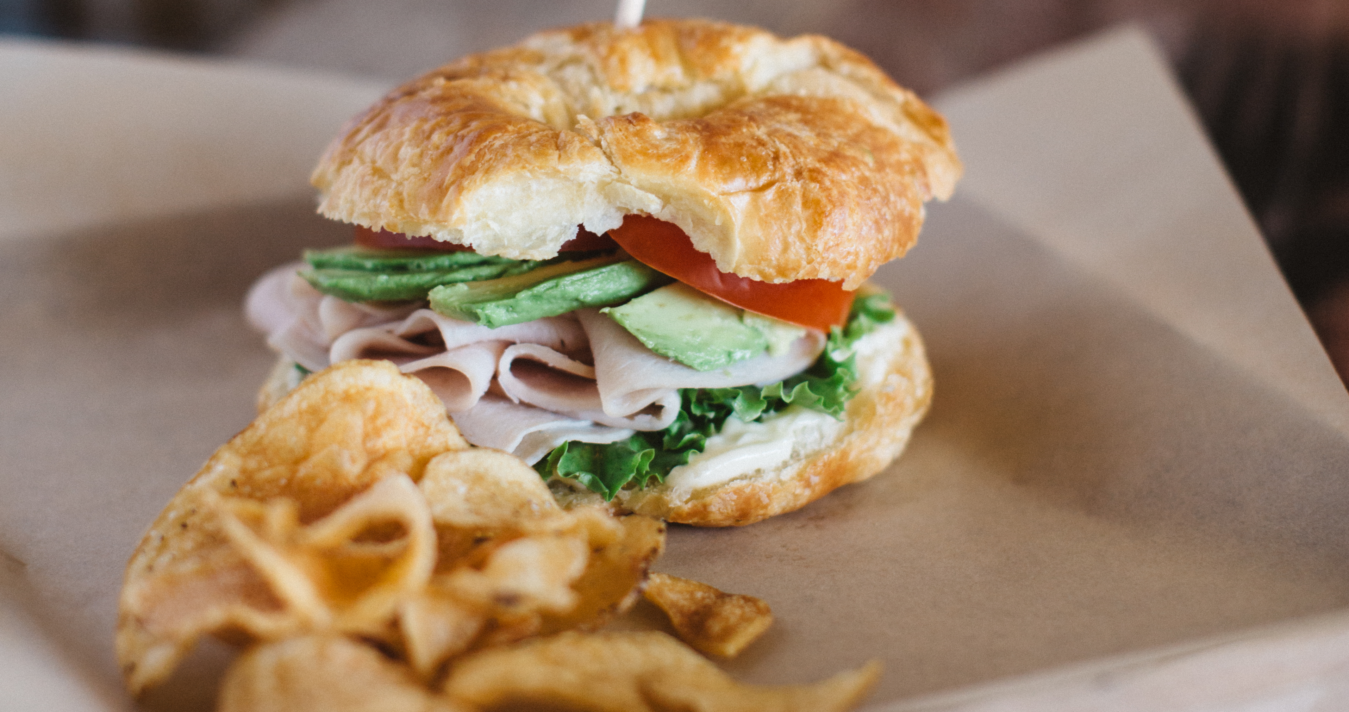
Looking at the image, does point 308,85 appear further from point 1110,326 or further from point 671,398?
point 1110,326

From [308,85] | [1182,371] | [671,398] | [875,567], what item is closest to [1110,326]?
[1182,371]

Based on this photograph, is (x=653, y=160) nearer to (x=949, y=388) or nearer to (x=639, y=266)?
(x=639, y=266)

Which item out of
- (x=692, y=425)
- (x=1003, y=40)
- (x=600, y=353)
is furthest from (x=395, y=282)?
(x=1003, y=40)

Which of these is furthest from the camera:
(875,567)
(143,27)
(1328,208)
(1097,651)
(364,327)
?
(143,27)

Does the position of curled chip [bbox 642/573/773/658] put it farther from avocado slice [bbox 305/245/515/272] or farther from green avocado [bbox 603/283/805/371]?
avocado slice [bbox 305/245/515/272]

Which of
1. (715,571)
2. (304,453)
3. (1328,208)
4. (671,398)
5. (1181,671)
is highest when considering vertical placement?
(304,453)

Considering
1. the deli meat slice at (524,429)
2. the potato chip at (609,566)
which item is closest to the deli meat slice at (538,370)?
the deli meat slice at (524,429)
